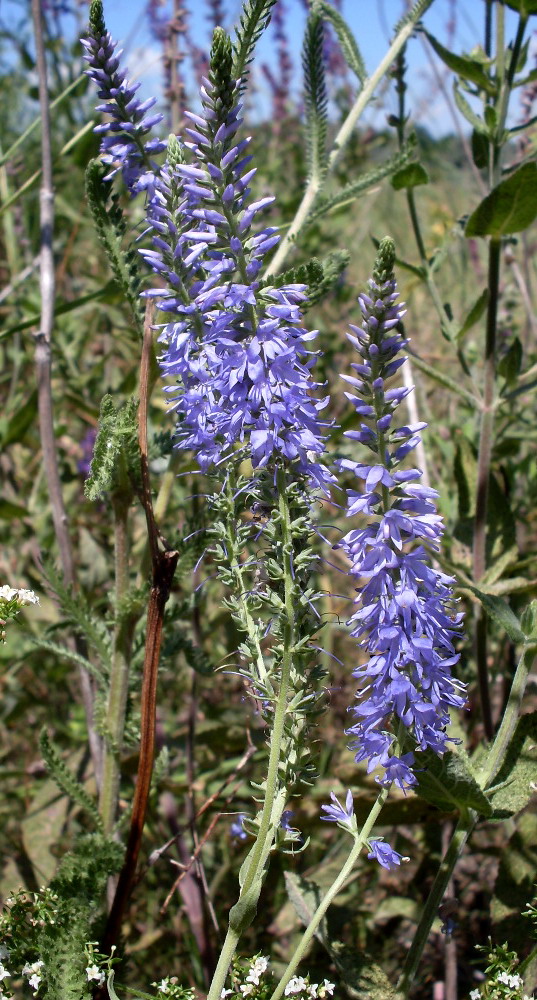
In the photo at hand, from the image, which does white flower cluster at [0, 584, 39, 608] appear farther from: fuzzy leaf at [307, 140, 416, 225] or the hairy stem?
fuzzy leaf at [307, 140, 416, 225]

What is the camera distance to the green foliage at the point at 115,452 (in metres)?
1.24

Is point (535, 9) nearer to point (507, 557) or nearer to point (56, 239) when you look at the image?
point (507, 557)

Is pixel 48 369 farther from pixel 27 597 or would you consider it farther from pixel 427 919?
pixel 427 919

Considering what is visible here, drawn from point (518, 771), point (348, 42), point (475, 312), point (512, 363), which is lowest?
point (518, 771)

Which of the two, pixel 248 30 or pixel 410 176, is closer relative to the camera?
pixel 248 30

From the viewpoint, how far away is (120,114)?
141cm

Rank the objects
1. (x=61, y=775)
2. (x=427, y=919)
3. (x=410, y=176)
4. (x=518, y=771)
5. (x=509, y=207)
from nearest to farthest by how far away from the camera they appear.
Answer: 1. (x=427, y=919)
2. (x=518, y=771)
3. (x=61, y=775)
4. (x=509, y=207)
5. (x=410, y=176)

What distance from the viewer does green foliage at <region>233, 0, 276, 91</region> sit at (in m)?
1.23

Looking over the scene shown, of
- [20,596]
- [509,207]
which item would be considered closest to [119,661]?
[20,596]

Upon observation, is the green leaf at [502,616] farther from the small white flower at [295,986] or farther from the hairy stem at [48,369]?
the hairy stem at [48,369]

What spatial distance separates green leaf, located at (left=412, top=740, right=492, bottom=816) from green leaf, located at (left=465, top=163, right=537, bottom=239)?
3.53ft

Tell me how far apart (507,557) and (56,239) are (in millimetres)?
2780

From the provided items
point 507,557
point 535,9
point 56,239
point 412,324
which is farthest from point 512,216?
point 412,324

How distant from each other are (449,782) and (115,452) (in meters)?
0.67
